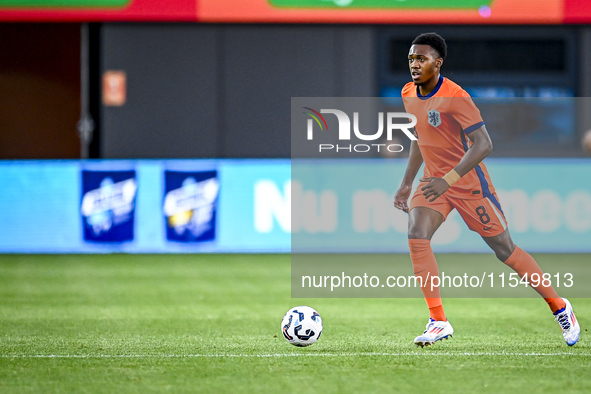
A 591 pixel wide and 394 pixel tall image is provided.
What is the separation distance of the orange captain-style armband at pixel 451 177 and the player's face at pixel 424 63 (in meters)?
0.56

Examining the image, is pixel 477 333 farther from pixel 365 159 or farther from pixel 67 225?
pixel 67 225

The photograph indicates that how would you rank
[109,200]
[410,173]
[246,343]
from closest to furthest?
[246,343]
[410,173]
[109,200]

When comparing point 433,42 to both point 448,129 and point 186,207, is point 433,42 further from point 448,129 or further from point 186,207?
point 186,207

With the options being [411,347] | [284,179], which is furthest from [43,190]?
[411,347]

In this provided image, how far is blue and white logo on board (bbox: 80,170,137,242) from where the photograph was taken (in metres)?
10.9

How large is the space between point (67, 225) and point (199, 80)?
3376 mm

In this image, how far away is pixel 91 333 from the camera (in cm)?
580

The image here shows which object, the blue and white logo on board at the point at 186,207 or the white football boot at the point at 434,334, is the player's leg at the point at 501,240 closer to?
the white football boot at the point at 434,334

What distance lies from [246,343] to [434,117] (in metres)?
1.74

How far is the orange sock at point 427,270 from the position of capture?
5.26 meters

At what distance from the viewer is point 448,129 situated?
17.3 feet

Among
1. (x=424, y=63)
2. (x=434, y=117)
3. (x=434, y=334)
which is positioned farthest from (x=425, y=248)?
(x=424, y=63)

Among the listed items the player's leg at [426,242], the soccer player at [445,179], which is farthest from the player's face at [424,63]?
the player's leg at [426,242]

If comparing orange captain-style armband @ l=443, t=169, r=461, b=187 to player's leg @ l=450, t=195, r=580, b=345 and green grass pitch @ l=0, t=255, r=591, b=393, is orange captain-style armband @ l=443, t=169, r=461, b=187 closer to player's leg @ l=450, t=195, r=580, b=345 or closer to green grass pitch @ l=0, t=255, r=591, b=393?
player's leg @ l=450, t=195, r=580, b=345
